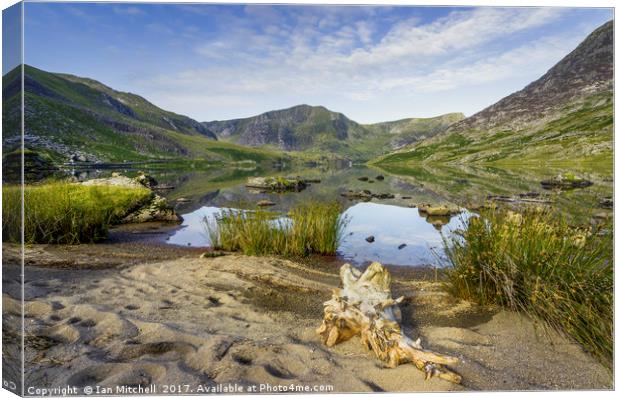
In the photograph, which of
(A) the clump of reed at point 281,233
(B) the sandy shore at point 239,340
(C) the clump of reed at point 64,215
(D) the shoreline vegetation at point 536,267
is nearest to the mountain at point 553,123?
(D) the shoreline vegetation at point 536,267

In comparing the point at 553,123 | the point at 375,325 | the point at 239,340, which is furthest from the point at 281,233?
the point at 553,123

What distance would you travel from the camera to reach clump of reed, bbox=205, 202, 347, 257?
843cm

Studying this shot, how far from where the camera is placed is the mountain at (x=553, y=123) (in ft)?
16.9

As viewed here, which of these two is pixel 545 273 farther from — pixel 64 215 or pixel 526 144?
pixel 526 144

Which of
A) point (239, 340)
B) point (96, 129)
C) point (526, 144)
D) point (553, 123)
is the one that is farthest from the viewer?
point (96, 129)

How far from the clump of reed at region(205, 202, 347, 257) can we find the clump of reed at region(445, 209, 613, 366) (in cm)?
389

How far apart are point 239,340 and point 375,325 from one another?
1.31 m

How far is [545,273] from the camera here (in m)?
4.35

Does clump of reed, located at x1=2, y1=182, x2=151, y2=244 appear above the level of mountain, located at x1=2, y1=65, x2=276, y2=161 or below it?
below

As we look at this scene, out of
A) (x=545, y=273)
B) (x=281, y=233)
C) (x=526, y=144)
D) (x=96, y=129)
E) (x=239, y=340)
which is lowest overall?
(x=239, y=340)

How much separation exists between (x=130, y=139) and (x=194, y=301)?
123 m

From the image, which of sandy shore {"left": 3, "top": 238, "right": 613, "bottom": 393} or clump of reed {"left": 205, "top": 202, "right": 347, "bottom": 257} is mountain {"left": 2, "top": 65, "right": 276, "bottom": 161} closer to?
clump of reed {"left": 205, "top": 202, "right": 347, "bottom": 257}

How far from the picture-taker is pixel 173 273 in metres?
6.52

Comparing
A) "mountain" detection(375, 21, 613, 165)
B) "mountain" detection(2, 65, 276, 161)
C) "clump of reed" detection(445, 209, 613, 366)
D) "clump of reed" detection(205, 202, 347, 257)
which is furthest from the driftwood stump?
"mountain" detection(2, 65, 276, 161)
